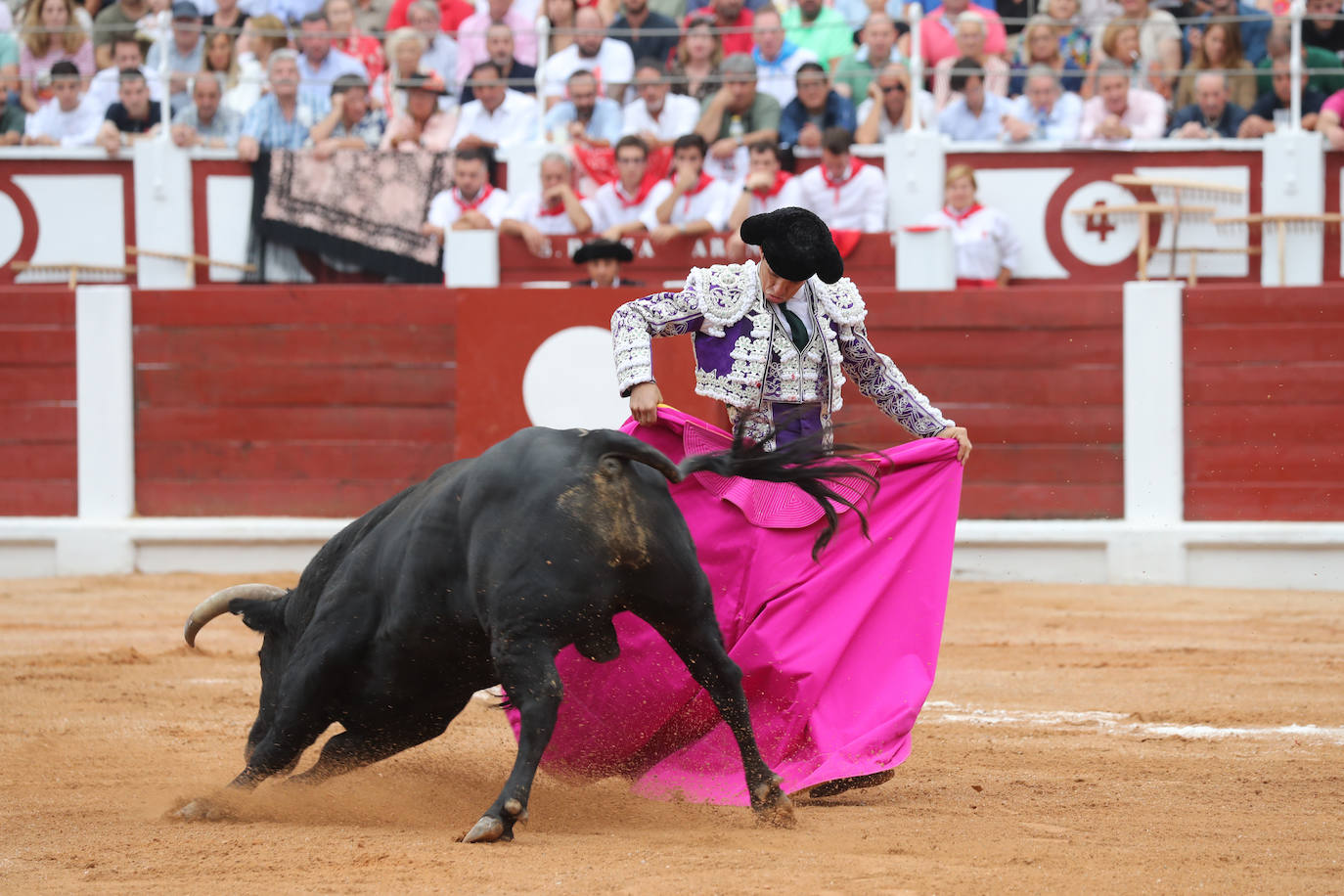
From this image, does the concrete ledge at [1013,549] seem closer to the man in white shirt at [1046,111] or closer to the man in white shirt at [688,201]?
Answer: the man in white shirt at [688,201]

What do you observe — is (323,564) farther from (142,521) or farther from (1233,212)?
(1233,212)

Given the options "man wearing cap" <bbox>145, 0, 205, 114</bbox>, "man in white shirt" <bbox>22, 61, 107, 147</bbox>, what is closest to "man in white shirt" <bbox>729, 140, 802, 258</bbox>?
"man wearing cap" <bbox>145, 0, 205, 114</bbox>

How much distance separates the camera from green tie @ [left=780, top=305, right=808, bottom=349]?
3104 mm

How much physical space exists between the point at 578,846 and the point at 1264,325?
188 inches

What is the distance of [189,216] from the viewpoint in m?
7.96

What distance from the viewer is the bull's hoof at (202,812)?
2.90 m

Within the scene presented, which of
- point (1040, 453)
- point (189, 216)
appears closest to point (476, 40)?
point (189, 216)

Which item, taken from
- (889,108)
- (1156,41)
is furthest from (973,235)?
(1156,41)

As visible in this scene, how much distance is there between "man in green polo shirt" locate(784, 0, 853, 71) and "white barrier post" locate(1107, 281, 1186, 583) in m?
2.26

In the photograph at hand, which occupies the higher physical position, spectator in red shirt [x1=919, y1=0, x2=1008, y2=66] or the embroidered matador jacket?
spectator in red shirt [x1=919, y1=0, x2=1008, y2=66]

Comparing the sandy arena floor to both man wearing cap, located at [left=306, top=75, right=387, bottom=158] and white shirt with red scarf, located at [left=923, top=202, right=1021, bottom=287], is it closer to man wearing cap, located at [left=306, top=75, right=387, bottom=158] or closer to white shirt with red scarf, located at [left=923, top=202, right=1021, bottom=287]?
white shirt with red scarf, located at [left=923, top=202, right=1021, bottom=287]

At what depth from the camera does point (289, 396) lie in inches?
269

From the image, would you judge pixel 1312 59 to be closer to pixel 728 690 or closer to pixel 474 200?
pixel 474 200

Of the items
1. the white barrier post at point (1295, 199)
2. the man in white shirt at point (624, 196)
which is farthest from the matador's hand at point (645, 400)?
the white barrier post at point (1295, 199)
